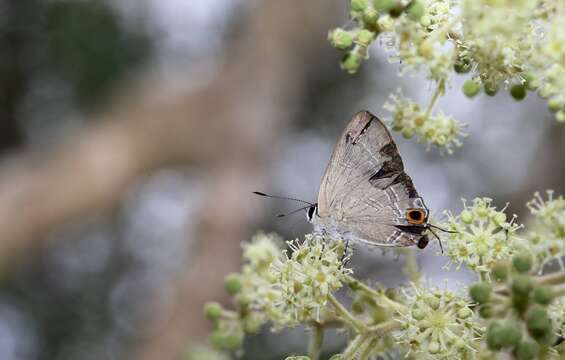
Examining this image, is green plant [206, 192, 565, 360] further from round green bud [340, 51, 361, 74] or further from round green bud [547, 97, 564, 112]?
round green bud [340, 51, 361, 74]

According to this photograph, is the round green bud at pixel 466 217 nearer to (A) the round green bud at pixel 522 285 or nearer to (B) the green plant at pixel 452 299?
(B) the green plant at pixel 452 299

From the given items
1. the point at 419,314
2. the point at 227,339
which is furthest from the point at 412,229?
the point at 227,339

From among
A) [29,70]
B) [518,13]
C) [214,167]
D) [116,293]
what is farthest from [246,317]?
[29,70]

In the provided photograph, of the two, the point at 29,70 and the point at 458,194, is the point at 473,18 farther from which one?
the point at 29,70

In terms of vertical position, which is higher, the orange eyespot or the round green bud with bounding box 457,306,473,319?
the orange eyespot

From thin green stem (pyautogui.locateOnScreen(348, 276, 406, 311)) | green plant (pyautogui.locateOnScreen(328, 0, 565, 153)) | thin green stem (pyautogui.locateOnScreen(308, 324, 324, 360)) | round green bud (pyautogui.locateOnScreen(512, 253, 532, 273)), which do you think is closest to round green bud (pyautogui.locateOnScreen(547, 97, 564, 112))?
green plant (pyautogui.locateOnScreen(328, 0, 565, 153))

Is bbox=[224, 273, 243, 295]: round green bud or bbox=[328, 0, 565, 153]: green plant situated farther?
bbox=[224, 273, 243, 295]: round green bud
